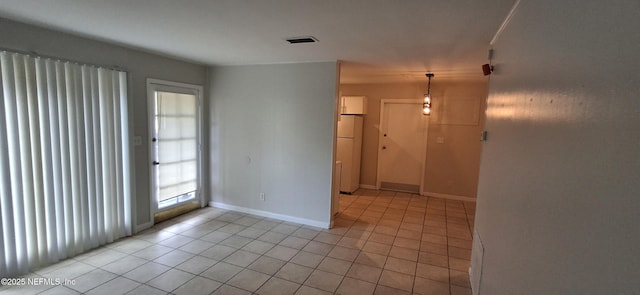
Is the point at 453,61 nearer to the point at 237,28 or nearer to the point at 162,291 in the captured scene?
the point at 237,28

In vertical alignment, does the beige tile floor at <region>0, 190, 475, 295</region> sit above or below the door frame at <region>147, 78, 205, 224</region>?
below

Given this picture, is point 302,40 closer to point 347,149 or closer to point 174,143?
point 174,143

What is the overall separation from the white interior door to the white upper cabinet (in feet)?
9.77

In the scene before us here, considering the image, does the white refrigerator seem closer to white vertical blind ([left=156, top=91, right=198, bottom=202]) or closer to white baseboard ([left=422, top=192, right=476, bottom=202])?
white baseboard ([left=422, top=192, right=476, bottom=202])

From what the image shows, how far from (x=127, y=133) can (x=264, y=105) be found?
180 cm

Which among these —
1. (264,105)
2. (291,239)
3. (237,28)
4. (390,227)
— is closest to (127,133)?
(264,105)

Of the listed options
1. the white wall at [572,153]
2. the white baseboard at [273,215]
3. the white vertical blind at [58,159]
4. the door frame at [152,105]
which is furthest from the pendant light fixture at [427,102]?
the white vertical blind at [58,159]

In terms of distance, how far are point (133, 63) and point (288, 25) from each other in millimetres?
2321

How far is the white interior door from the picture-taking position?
3947mm

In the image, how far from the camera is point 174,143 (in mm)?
4242

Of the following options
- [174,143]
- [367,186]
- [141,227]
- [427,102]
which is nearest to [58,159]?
[141,227]

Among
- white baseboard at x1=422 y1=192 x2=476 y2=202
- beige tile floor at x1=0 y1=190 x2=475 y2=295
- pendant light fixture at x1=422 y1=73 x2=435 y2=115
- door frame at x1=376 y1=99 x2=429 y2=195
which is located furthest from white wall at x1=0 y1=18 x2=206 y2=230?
white baseboard at x1=422 y1=192 x2=476 y2=202

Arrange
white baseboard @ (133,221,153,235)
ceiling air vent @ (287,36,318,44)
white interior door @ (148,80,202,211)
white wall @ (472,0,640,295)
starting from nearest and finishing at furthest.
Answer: white wall @ (472,0,640,295) < ceiling air vent @ (287,36,318,44) < white baseboard @ (133,221,153,235) < white interior door @ (148,80,202,211)

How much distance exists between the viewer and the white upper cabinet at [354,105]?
6125 millimetres
